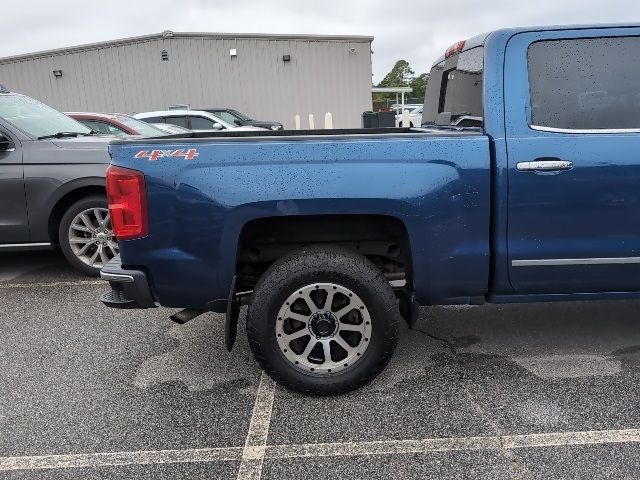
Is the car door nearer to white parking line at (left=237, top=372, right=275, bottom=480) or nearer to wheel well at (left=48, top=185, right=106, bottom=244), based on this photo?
wheel well at (left=48, top=185, right=106, bottom=244)

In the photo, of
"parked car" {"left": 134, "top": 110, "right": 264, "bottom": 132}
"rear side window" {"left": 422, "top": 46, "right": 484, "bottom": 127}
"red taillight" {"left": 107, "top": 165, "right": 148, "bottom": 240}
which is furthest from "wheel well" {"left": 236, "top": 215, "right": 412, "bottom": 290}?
"parked car" {"left": 134, "top": 110, "right": 264, "bottom": 132}

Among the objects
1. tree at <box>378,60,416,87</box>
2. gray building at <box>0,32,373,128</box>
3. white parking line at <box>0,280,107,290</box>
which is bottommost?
white parking line at <box>0,280,107,290</box>

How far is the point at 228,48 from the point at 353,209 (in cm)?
1980

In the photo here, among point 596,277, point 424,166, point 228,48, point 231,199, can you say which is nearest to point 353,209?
point 424,166

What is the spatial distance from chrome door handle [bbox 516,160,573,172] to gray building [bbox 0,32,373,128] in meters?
19.3

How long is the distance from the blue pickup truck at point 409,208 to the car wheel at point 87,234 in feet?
7.59

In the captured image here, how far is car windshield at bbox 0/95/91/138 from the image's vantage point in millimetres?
5461

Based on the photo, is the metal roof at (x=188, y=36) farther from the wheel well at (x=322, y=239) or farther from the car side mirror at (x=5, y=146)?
the wheel well at (x=322, y=239)

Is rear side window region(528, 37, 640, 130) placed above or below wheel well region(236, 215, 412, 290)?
above

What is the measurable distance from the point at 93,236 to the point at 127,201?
8.64ft

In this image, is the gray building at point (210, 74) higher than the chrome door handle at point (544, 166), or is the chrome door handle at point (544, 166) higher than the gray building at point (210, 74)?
the gray building at point (210, 74)

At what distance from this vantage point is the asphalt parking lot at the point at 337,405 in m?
2.58

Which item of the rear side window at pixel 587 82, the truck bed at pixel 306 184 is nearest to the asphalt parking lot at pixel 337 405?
the truck bed at pixel 306 184

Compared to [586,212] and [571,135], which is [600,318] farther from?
[571,135]
